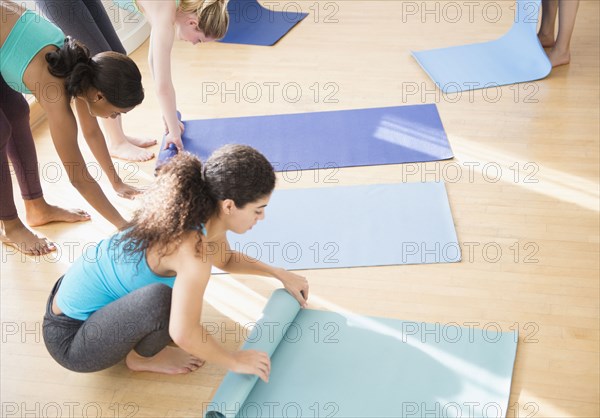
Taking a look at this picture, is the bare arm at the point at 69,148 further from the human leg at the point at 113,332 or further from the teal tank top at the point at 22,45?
the human leg at the point at 113,332

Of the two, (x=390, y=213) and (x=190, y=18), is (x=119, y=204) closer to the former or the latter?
(x=190, y=18)

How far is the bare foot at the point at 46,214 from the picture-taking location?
296cm

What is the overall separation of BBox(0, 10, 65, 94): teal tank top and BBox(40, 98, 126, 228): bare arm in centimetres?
16

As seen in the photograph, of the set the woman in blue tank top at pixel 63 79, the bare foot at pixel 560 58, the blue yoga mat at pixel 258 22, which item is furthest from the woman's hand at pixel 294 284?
the blue yoga mat at pixel 258 22

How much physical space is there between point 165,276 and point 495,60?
8.86 feet

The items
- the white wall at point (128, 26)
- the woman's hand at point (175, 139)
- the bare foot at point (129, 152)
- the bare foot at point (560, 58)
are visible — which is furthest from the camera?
the white wall at point (128, 26)

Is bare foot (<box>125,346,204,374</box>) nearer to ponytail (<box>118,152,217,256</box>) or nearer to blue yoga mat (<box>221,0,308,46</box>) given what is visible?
ponytail (<box>118,152,217,256</box>)

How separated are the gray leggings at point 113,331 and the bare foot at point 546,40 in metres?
3.06

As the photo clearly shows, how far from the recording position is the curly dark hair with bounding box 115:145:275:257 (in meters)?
1.87

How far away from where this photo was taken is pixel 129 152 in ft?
11.1

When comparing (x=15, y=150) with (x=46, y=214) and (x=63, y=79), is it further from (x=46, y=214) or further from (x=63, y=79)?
(x=63, y=79)

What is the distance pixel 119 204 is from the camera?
3.06 meters

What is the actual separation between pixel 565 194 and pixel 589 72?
126cm

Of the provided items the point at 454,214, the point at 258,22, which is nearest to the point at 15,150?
the point at 454,214
